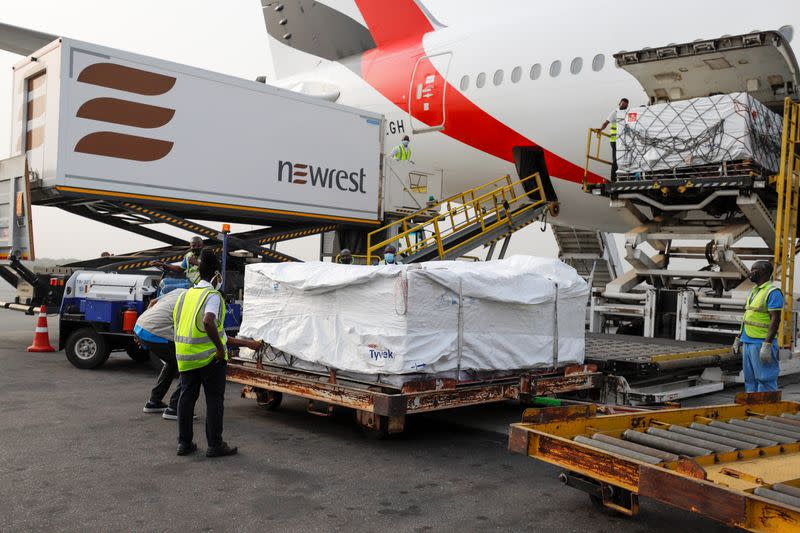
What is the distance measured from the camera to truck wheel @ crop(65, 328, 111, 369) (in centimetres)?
988

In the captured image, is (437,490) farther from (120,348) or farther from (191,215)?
(191,215)

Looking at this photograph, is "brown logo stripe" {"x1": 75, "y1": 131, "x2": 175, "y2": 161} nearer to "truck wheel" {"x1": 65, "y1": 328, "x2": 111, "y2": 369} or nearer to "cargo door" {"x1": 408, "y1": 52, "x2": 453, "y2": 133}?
"truck wheel" {"x1": 65, "y1": 328, "x2": 111, "y2": 369}

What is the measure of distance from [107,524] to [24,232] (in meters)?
7.88

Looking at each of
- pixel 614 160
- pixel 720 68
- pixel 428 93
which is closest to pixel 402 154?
pixel 428 93

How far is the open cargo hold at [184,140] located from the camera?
1026 centimetres

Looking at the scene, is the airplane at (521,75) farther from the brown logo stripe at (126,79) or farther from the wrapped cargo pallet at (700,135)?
the brown logo stripe at (126,79)

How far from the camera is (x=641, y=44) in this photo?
37.9 ft

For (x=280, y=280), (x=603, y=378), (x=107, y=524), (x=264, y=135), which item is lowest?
(x=107, y=524)

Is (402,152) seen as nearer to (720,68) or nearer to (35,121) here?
(720,68)

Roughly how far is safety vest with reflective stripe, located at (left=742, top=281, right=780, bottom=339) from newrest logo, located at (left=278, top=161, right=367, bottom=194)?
26.3ft

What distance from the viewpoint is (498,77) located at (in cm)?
1393

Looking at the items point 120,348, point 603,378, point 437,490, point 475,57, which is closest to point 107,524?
point 437,490

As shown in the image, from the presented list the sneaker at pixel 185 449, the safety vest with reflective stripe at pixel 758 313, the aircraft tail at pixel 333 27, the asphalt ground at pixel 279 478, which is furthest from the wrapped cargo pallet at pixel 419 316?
the aircraft tail at pixel 333 27

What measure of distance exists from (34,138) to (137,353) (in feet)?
11.6
